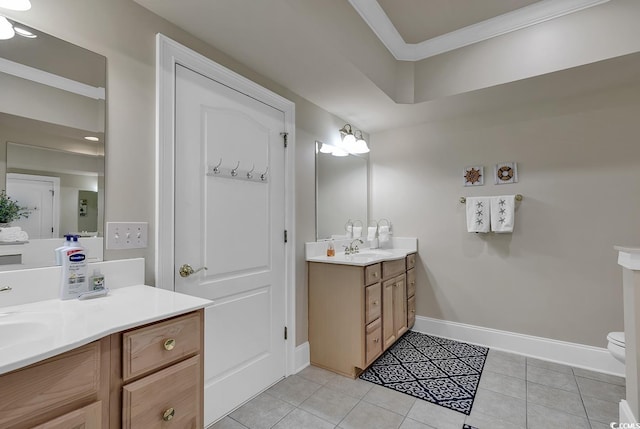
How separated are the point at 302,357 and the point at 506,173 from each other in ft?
7.84

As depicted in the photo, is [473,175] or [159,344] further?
[473,175]

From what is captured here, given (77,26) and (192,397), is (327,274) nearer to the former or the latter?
(192,397)

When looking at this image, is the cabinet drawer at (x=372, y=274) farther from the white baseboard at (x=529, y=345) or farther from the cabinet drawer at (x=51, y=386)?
the cabinet drawer at (x=51, y=386)

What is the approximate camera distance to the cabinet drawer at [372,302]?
88.7 inches

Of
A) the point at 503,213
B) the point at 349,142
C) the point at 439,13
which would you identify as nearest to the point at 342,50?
the point at 439,13

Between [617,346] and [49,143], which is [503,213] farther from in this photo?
[49,143]

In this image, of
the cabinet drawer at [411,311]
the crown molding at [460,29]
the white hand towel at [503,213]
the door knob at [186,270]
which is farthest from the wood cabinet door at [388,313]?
the crown molding at [460,29]

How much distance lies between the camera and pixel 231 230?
6.33 ft

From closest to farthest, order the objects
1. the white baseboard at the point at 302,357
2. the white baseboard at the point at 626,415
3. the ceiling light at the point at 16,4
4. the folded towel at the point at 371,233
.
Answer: the ceiling light at the point at 16,4
the white baseboard at the point at 626,415
the white baseboard at the point at 302,357
the folded towel at the point at 371,233

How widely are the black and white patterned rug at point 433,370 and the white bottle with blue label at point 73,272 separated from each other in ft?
6.21

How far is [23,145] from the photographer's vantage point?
119cm

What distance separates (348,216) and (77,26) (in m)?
2.40

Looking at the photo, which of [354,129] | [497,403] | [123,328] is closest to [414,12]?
[354,129]

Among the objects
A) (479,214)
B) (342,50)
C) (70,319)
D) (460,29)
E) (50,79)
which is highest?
(460,29)
